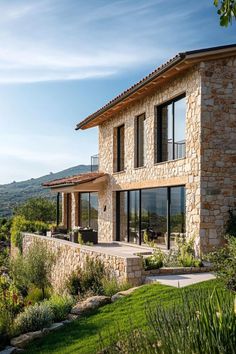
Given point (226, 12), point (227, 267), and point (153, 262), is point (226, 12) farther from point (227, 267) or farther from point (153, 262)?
point (153, 262)

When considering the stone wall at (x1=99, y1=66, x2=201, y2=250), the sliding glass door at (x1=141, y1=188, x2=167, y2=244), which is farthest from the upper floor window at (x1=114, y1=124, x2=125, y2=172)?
the sliding glass door at (x1=141, y1=188, x2=167, y2=244)

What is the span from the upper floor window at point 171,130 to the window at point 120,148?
4.39 m

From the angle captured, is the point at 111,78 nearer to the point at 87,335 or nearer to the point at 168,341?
the point at 87,335

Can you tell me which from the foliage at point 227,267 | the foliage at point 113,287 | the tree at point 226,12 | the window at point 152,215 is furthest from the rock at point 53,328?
the tree at point 226,12

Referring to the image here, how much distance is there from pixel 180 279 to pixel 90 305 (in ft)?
8.77

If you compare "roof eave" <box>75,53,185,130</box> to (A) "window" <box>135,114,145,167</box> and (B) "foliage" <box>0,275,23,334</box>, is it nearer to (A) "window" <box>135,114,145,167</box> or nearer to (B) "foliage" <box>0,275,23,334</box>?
(A) "window" <box>135,114,145,167</box>

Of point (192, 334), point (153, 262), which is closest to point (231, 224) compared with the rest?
point (153, 262)

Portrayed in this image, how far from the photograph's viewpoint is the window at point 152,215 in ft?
57.2

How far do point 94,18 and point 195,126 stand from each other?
4.55 metres

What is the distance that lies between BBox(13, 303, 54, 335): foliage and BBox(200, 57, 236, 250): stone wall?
605 cm

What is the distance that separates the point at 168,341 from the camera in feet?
13.5

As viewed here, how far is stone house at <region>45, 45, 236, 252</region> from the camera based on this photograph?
15508 millimetres

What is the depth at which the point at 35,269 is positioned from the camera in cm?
1939

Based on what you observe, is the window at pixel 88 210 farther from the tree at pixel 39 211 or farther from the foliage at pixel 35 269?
the tree at pixel 39 211
